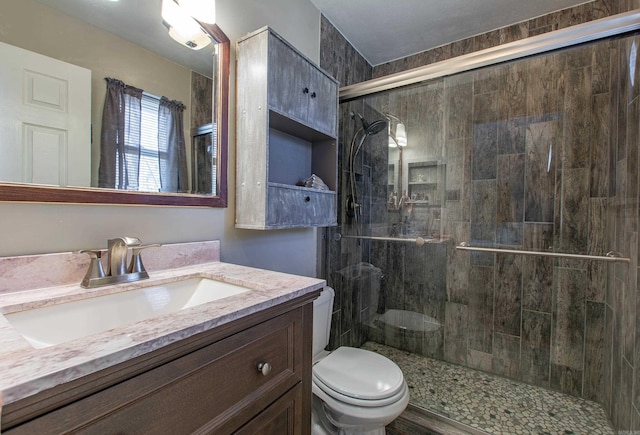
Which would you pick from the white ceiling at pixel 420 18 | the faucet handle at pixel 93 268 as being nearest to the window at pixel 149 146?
the faucet handle at pixel 93 268

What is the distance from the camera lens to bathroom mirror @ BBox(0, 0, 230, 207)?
2.52ft

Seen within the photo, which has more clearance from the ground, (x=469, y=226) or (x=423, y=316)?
(x=469, y=226)

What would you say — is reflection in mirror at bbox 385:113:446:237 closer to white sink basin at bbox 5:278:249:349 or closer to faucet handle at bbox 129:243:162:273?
white sink basin at bbox 5:278:249:349

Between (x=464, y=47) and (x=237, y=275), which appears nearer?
(x=237, y=275)

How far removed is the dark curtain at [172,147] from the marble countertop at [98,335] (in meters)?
0.37

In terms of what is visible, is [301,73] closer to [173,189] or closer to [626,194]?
[173,189]

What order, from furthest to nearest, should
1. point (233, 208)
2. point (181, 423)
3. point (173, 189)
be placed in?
point (233, 208), point (173, 189), point (181, 423)

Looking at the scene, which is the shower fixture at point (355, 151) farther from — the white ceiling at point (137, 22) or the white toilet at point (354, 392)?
the white ceiling at point (137, 22)

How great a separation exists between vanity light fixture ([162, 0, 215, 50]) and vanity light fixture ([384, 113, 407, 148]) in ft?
4.17

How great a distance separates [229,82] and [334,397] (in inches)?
57.0

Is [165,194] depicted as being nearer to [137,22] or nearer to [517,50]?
[137,22]

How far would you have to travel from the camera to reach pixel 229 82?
1.27 metres

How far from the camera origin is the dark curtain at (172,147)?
3.40 ft

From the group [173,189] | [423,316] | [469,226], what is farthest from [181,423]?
[469,226]
